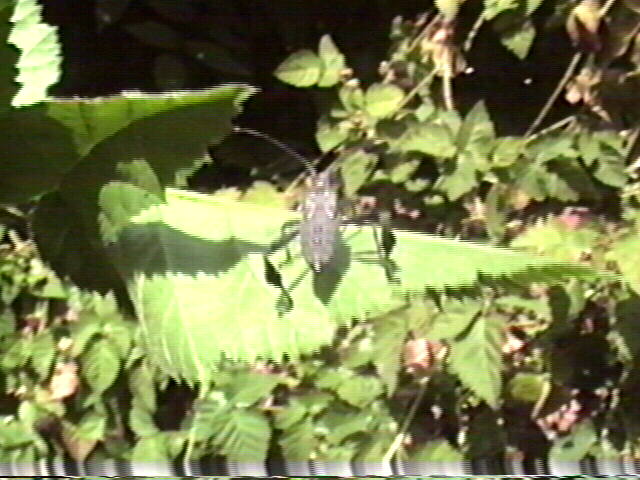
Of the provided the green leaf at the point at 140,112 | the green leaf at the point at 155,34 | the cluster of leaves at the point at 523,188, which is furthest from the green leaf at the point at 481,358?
the green leaf at the point at 140,112

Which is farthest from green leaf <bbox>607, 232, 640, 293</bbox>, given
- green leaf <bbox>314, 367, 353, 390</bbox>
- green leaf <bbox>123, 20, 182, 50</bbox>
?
green leaf <bbox>123, 20, 182, 50</bbox>

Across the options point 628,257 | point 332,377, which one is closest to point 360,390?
point 332,377

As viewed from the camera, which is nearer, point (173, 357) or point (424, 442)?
point (173, 357)

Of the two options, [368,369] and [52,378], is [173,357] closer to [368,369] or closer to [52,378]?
[368,369]

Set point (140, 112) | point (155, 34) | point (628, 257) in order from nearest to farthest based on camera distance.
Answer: point (140, 112), point (628, 257), point (155, 34)

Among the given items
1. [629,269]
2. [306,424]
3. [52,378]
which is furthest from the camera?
[52,378]

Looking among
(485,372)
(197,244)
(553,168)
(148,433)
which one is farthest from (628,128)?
(197,244)

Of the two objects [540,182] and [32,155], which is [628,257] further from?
[32,155]
